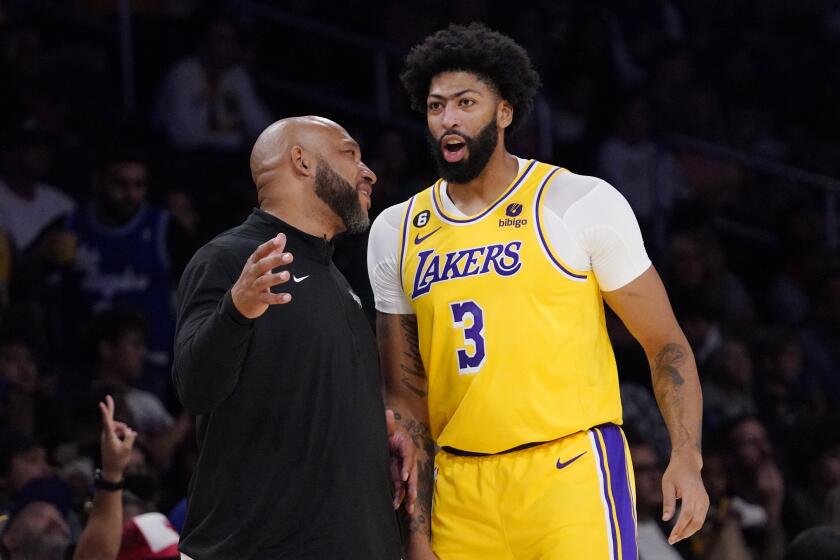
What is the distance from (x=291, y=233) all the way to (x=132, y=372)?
385 cm

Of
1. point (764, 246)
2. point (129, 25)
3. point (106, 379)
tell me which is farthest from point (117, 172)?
point (764, 246)

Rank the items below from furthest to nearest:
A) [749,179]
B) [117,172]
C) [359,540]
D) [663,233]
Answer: [749,179] < [663,233] < [117,172] < [359,540]

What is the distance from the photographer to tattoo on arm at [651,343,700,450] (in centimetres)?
486

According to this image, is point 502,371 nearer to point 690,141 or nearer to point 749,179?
point 690,141

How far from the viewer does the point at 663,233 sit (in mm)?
11664

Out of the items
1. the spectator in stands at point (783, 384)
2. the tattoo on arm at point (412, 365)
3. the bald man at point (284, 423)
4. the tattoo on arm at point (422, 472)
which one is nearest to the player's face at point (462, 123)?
the tattoo on arm at point (412, 365)

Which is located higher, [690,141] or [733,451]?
[690,141]

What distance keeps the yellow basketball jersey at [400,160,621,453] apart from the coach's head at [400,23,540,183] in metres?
0.19

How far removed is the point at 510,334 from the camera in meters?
4.84

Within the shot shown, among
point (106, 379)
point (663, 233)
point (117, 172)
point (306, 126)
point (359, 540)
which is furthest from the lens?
point (663, 233)

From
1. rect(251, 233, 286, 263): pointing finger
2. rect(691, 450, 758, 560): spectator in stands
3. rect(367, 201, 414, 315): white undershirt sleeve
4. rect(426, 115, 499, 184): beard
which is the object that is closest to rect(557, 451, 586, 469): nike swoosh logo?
rect(367, 201, 414, 315): white undershirt sleeve

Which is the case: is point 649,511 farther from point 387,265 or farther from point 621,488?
point 387,265

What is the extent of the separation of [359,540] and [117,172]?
5.01 m

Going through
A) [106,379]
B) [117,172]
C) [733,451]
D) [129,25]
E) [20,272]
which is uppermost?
[129,25]
